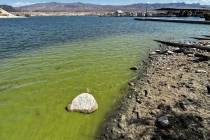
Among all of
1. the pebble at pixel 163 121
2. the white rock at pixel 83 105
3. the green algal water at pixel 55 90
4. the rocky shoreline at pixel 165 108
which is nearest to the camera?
the rocky shoreline at pixel 165 108

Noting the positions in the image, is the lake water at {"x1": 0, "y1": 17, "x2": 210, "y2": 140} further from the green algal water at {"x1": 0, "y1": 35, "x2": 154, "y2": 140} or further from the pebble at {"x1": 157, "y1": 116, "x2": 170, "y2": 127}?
the pebble at {"x1": 157, "y1": 116, "x2": 170, "y2": 127}

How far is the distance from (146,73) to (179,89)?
14.8 ft

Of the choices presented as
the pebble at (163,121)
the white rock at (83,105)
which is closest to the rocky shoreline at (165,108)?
the pebble at (163,121)

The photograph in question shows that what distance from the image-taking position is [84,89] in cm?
1547

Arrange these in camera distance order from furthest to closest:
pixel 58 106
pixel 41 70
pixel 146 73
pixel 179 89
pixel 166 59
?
1. pixel 166 59
2. pixel 41 70
3. pixel 146 73
4. pixel 179 89
5. pixel 58 106

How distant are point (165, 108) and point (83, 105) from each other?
3.68 m

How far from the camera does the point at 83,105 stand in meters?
12.2

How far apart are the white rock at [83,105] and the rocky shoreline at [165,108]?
0.99 m

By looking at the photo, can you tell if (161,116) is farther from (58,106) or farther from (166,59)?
(166,59)

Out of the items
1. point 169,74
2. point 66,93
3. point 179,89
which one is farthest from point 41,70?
point 179,89

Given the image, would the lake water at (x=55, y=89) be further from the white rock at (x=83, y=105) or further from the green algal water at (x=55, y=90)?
the white rock at (x=83, y=105)

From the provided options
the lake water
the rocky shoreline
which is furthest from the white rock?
the rocky shoreline

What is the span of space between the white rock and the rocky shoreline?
991 mm

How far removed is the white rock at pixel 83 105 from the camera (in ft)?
39.6
